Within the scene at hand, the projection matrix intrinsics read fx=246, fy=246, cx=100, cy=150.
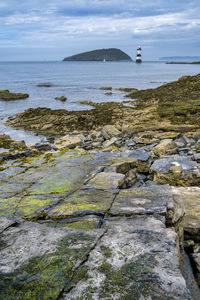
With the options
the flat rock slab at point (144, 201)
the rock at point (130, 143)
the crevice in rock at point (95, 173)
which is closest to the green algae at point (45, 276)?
the flat rock slab at point (144, 201)

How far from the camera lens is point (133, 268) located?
337 cm

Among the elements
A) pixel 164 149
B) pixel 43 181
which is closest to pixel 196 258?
pixel 43 181

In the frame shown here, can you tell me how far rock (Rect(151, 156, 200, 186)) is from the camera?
914 centimetres

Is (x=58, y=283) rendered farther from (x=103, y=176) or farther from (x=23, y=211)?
(x=103, y=176)

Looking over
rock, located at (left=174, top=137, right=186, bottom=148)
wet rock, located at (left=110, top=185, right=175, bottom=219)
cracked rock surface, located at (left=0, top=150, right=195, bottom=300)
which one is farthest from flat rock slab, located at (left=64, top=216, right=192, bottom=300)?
rock, located at (left=174, top=137, right=186, bottom=148)

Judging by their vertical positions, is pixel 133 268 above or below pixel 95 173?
above

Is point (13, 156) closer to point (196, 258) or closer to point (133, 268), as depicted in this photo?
point (196, 258)

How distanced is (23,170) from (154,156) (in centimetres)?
699

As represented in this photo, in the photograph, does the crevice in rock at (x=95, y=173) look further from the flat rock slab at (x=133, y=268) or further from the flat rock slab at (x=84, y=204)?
the flat rock slab at (x=133, y=268)

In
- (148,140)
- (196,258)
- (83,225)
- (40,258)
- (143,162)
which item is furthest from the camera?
(148,140)

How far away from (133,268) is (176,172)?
6671 mm

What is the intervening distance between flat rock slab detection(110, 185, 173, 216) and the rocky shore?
0.07 ft

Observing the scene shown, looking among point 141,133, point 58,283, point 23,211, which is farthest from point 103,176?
point 141,133

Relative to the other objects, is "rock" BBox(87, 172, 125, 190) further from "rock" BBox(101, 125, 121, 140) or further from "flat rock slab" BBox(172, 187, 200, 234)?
"rock" BBox(101, 125, 121, 140)
